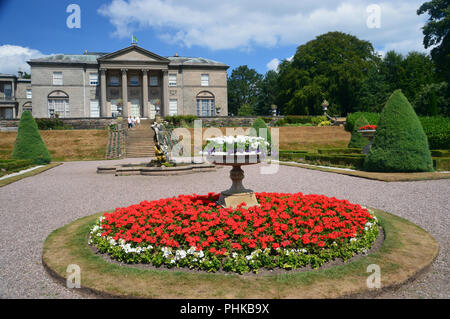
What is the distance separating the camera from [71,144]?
2898 centimetres

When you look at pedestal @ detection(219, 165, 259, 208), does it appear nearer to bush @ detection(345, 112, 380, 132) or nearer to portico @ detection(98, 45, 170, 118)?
bush @ detection(345, 112, 380, 132)

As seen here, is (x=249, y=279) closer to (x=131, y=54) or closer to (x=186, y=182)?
(x=186, y=182)

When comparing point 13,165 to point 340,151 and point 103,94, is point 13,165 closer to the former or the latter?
point 340,151

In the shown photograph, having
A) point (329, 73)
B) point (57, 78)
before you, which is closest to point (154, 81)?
point (57, 78)

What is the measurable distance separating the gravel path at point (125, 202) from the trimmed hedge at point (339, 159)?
3.60 m

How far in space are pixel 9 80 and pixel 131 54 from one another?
986 inches

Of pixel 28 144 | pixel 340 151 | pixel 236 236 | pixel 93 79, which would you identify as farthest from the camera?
pixel 93 79

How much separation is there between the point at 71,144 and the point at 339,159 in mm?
22829

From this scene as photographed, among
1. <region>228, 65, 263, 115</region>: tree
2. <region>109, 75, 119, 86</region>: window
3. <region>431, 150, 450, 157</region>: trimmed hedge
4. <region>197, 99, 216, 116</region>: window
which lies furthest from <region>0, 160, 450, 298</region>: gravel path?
<region>228, 65, 263, 115</region>: tree

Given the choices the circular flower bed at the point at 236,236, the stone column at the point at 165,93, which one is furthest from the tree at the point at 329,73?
the circular flower bed at the point at 236,236

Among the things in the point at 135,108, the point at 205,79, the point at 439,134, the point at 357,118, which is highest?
the point at 205,79
